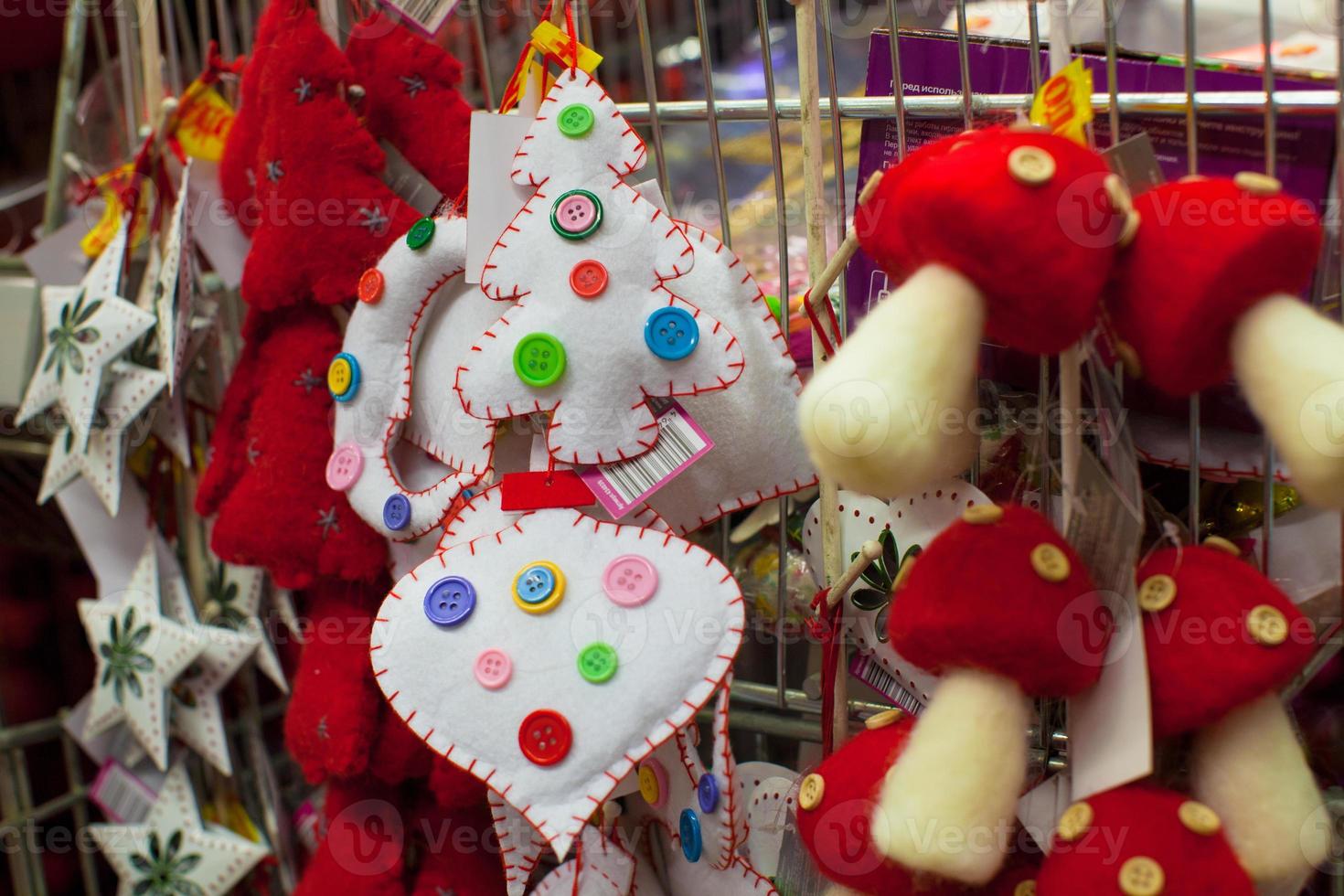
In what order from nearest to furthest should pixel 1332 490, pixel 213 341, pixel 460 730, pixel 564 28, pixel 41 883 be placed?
1. pixel 1332 490
2. pixel 460 730
3. pixel 564 28
4. pixel 213 341
5. pixel 41 883

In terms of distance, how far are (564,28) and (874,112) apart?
194 millimetres

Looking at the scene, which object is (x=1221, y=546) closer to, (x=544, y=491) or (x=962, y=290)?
(x=962, y=290)

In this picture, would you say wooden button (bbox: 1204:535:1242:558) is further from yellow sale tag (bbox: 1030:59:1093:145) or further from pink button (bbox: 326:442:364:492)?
pink button (bbox: 326:442:364:492)

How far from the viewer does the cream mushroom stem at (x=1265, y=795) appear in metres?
0.49

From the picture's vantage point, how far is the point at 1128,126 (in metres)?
0.62

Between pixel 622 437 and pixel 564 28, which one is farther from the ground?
pixel 564 28

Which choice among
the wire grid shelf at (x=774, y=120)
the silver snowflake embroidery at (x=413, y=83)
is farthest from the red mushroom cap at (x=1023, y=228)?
the silver snowflake embroidery at (x=413, y=83)

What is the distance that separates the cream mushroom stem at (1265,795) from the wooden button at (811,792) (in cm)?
17

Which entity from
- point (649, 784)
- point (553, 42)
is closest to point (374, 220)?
point (553, 42)

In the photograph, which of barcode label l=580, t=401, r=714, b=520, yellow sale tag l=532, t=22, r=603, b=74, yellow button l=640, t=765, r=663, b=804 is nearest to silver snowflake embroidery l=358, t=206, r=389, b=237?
yellow sale tag l=532, t=22, r=603, b=74

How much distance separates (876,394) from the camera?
458mm

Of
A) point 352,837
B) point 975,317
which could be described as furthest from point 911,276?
point 352,837

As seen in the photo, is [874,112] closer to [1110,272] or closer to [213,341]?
[1110,272]

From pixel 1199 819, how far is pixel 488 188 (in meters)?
0.47
